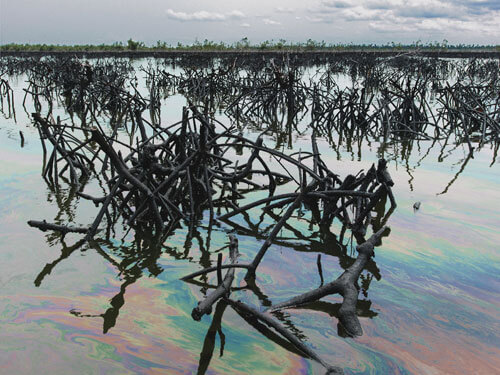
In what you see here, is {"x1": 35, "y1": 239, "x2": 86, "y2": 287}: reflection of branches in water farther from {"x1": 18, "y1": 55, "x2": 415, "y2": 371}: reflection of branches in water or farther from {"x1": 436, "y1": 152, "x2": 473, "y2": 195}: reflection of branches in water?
{"x1": 436, "y1": 152, "x2": 473, "y2": 195}: reflection of branches in water

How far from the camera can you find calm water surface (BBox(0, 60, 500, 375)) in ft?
7.30

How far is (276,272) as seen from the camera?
3133 millimetres

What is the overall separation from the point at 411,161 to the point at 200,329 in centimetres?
471

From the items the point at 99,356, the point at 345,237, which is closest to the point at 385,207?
the point at 345,237

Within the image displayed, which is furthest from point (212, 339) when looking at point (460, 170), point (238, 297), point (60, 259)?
point (460, 170)

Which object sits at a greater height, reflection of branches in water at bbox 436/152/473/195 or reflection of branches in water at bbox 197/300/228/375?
reflection of branches in water at bbox 436/152/473/195

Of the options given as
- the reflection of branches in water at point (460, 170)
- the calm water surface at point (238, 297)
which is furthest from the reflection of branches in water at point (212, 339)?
the reflection of branches in water at point (460, 170)

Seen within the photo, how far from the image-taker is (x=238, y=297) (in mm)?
2752

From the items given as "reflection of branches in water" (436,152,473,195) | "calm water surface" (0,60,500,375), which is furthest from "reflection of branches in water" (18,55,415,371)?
"reflection of branches in water" (436,152,473,195)

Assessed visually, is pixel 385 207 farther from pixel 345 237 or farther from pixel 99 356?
pixel 99 356

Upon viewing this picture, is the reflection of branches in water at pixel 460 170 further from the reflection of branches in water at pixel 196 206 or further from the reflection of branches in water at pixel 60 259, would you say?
the reflection of branches in water at pixel 60 259

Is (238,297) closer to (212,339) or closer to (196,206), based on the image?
(212,339)

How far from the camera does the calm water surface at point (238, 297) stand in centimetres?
222

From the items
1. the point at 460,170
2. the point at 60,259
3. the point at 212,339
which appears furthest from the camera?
the point at 460,170
